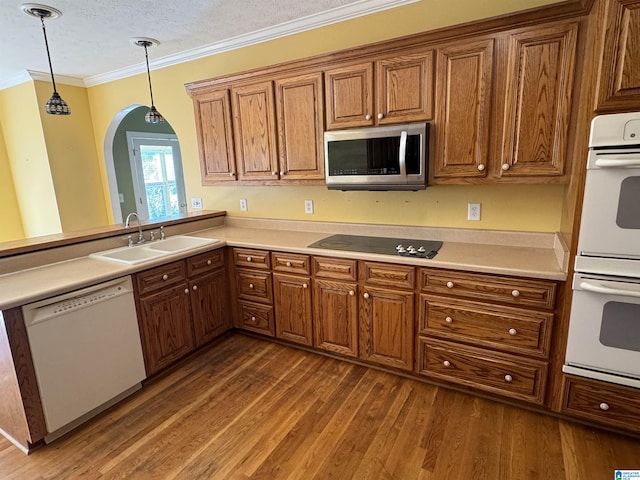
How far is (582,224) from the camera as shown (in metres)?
1.64

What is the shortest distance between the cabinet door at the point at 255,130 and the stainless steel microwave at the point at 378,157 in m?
0.54

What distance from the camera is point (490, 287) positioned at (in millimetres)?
1979

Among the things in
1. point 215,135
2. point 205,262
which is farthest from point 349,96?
point 205,262

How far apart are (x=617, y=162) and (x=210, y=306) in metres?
2.69

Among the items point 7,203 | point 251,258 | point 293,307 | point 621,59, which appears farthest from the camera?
point 7,203

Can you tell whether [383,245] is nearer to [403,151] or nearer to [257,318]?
A: [403,151]

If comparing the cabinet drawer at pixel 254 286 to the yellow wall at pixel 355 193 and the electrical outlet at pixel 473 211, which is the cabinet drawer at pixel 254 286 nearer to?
the yellow wall at pixel 355 193

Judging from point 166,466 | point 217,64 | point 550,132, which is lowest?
point 166,466

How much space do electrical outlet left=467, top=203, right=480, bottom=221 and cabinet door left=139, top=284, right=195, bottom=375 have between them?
212 cm

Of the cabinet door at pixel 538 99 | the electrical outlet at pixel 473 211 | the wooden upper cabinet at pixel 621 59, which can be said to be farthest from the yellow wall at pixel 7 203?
the wooden upper cabinet at pixel 621 59

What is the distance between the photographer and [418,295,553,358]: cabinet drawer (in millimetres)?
1911

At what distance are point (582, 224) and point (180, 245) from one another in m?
2.80

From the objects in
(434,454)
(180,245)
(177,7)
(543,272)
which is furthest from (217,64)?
(434,454)

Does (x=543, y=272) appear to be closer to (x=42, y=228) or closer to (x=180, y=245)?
(x=180, y=245)
